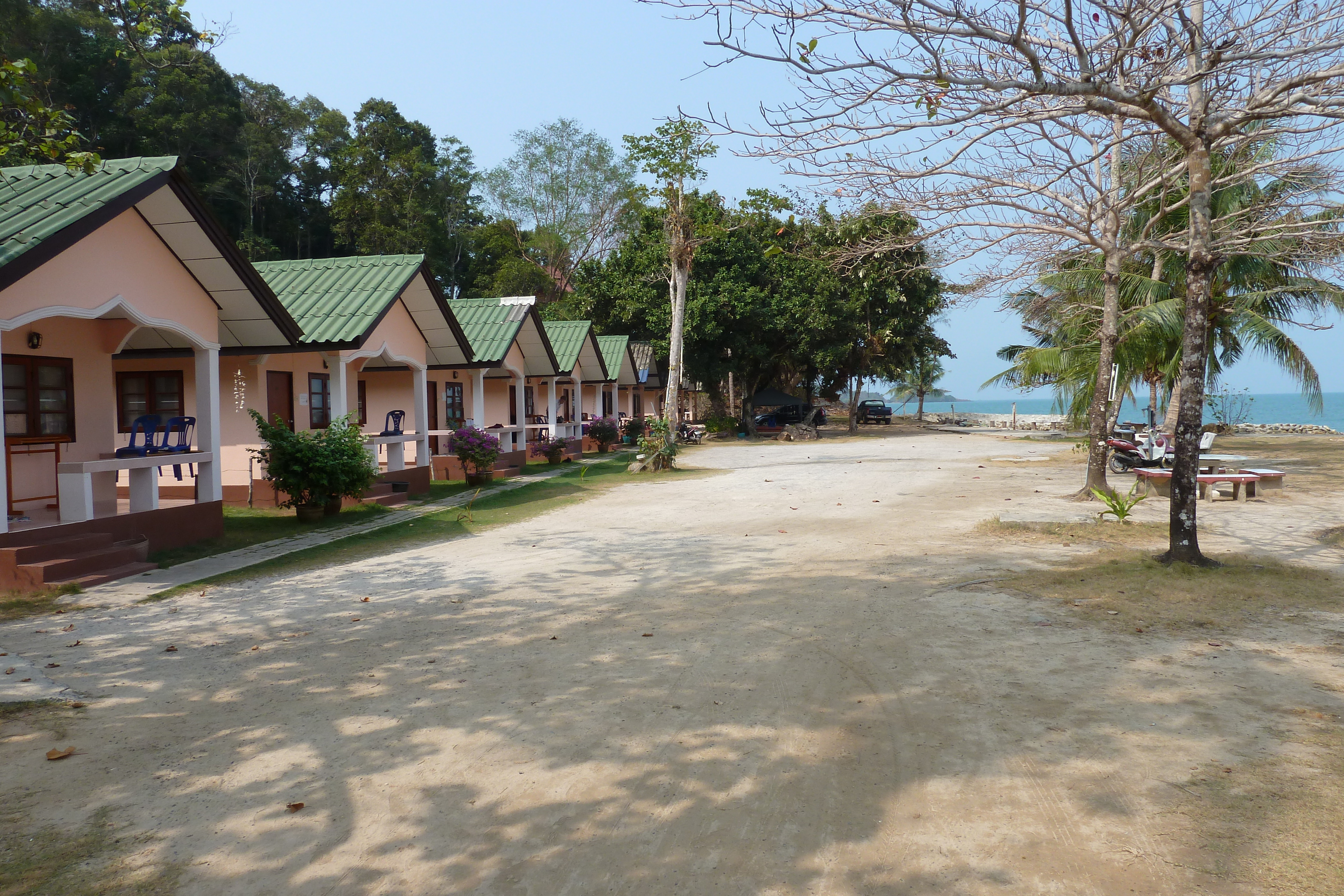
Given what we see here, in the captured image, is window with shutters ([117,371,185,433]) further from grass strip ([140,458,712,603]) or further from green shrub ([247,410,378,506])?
grass strip ([140,458,712,603])

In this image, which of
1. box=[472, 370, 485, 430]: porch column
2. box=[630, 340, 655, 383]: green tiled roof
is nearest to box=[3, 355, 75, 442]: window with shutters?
box=[472, 370, 485, 430]: porch column

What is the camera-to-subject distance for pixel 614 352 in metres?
37.4

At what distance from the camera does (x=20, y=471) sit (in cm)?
1114

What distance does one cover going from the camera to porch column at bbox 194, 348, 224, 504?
37.7ft

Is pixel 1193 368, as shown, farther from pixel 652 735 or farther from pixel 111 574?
pixel 111 574

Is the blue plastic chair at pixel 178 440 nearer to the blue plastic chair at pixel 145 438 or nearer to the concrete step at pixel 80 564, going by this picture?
the blue plastic chair at pixel 145 438

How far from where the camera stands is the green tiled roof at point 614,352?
1430 inches

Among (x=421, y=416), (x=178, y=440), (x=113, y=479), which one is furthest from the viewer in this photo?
(x=421, y=416)

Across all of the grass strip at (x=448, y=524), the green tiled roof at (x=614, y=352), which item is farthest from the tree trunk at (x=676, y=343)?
the green tiled roof at (x=614, y=352)

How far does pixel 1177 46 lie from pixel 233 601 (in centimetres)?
977

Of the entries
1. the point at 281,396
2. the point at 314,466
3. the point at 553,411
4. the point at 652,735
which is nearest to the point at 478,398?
the point at 281,396

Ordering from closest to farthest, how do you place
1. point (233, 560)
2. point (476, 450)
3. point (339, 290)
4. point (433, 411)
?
point (233, 560) < point (339, 290) < point (476, 450) < point (433, 411)

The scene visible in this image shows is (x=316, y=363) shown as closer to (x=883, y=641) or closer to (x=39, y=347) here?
(x=39, y=347)

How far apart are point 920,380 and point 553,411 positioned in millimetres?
38495
